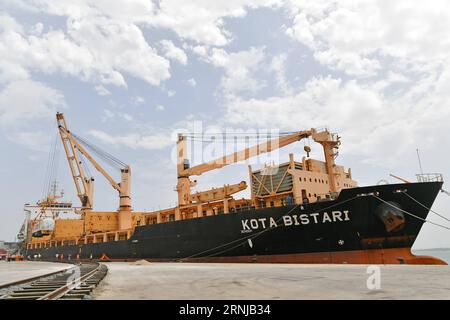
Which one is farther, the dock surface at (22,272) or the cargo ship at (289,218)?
the cargo ship at (289,218)

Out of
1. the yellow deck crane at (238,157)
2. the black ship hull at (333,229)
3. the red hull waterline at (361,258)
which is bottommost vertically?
the red hull waterline at (361,258)

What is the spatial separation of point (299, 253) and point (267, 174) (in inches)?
252

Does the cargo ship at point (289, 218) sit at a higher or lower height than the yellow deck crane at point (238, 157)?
lower

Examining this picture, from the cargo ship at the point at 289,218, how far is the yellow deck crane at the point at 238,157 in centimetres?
8

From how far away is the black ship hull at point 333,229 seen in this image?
19156 mm

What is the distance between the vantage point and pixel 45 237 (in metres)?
53.7

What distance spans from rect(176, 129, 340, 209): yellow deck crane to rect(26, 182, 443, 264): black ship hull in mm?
3132

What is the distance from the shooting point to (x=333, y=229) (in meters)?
20.0

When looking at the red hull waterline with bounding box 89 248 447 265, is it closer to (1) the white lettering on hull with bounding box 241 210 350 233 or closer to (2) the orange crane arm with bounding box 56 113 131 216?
(1) the white lettering on hull with bounding box 241 210 350 233

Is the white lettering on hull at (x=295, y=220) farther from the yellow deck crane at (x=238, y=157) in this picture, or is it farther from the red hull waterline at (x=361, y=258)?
the yellow deck crane at (x=238, y=157)

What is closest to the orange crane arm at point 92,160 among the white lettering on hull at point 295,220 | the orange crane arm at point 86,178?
the orange crane arm at point 86,178

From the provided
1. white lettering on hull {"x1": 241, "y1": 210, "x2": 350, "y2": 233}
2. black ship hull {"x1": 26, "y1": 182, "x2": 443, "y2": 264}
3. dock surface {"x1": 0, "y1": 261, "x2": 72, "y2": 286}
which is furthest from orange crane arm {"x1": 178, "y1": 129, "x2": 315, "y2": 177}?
dock surface {"x1": 0, "y1": 261, "x2": 72, "y2": 286}

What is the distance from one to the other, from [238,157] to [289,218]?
829 cm
